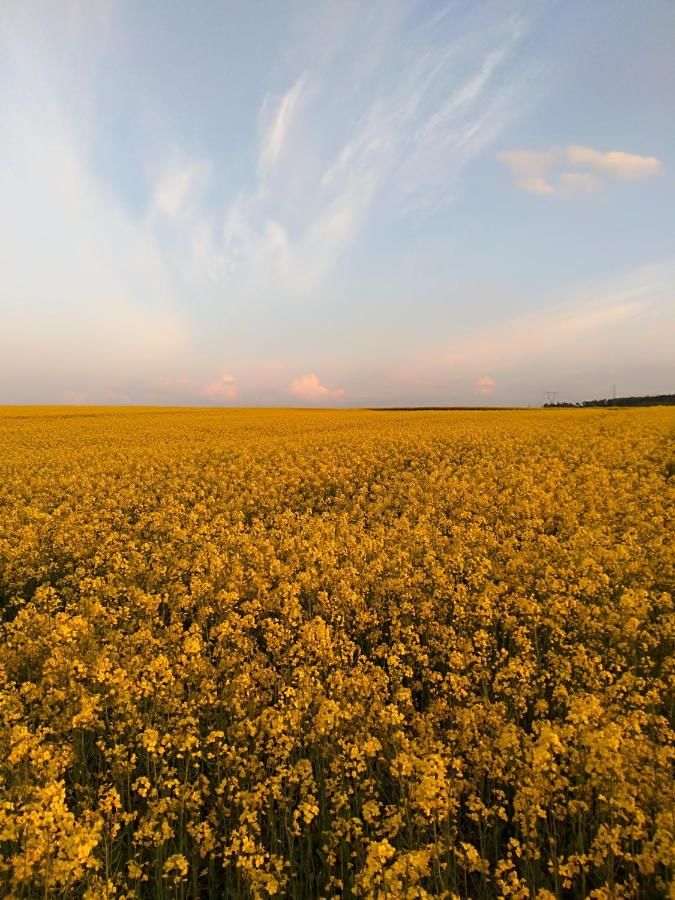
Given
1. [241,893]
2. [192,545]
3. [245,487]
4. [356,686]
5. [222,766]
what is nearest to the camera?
[241,893]

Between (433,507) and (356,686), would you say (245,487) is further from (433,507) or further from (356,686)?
(356,686)

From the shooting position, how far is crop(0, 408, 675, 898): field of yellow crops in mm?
3174

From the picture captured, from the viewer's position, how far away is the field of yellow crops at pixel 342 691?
317 cm

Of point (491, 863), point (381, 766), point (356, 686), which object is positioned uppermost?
point (356, 686)

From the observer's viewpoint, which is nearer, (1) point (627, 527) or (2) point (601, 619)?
(2) point (601, 619)

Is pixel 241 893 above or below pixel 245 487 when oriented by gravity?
below

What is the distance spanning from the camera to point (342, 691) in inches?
182

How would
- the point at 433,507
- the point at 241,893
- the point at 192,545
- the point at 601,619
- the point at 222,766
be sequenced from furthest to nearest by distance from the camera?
1. the point at 433,507
2. the point at 192,545
3. the point at 601,619
4. the point at 222,766
5. the point at 241,893

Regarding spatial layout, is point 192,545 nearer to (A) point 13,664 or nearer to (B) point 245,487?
(A) point 13,664

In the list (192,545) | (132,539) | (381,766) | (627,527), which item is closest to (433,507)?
(627,527)

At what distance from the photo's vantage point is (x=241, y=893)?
331 centimetres

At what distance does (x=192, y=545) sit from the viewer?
927cm

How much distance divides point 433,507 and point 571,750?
7991 mm

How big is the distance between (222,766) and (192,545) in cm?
544
